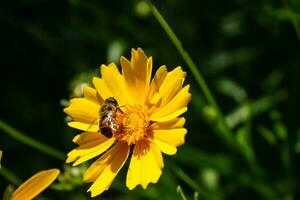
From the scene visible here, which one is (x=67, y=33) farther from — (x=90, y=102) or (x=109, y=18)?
(x=90, y=102)

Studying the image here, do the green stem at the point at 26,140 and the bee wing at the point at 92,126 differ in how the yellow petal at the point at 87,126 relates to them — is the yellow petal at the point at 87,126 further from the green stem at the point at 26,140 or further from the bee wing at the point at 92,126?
the green stem at the point at 26,140

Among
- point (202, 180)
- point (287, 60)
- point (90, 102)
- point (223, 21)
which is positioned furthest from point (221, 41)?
point (90, 102)

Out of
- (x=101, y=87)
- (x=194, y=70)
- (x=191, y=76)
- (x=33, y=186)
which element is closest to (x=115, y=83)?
(x=101, y=87)

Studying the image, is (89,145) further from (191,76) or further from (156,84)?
(191,76)

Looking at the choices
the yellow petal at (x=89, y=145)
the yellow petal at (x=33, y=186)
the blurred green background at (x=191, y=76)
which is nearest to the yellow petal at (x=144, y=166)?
the yellow petal at (x=89, y=145)

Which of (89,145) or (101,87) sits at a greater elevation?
(101,87)
